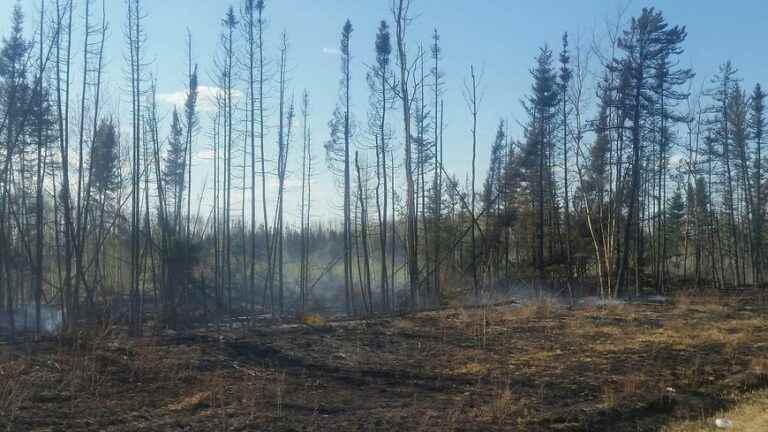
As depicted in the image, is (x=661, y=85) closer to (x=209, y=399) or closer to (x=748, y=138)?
(x=748, y=138)

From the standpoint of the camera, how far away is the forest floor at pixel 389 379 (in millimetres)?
7016

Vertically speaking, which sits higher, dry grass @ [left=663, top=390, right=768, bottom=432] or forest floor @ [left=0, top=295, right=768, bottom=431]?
forest floor @ [left=0, top=295, right=768, bottom=431]

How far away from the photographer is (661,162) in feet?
109

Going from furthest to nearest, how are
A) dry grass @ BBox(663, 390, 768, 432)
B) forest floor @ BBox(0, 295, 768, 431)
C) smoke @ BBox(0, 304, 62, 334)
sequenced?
1. smoke @ BBox(0, 304, 62, 334)
2. dry grass @ BBox(663, 390, 768, 432)
3. forest floor @ BBox(0, 295, 768, 431)

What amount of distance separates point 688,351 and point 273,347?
6.88m

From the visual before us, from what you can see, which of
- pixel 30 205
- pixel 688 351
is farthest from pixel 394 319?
pixel 30 205

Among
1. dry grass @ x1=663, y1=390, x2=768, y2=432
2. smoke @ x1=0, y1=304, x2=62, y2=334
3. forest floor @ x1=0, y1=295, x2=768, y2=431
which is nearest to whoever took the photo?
forest floor @ x1=0, y1=295, x2=768, y2=431

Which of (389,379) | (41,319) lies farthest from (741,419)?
(41,319)

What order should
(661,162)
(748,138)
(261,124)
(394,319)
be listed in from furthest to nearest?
(748,138) → (661,162) → (261,124) → (394,319)

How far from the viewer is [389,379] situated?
9.33m

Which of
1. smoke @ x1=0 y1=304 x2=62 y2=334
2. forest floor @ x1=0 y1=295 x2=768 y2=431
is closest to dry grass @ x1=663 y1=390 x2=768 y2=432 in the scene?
forest floor @ x1=0 y1=295 x2=768 y2=431

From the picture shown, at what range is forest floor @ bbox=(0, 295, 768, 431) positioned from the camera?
7016 mm

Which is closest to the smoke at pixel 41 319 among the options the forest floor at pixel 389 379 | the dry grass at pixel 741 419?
the forest floor at pixel 389 379

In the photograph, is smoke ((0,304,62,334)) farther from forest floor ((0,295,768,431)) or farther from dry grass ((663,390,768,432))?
dry grass ((663,390,768,432))
